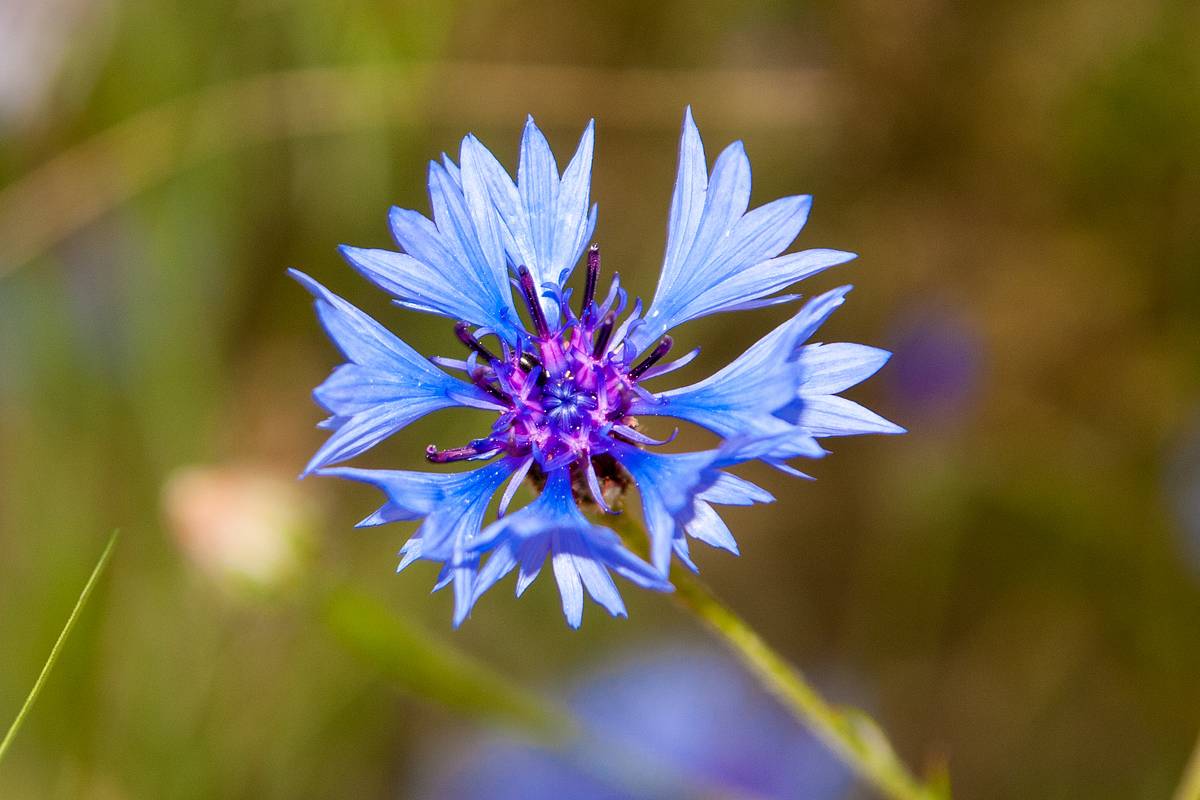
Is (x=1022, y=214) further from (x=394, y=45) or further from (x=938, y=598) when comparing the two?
(x=394, y=45)

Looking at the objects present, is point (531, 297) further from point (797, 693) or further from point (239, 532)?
point (239, 532)

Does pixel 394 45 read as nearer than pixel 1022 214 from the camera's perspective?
Yes

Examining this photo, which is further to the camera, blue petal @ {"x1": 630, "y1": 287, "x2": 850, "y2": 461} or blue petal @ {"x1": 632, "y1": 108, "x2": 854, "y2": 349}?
blue petal @ {"x1": 632, "y1": 108, "x2": 854, "y2": 349}

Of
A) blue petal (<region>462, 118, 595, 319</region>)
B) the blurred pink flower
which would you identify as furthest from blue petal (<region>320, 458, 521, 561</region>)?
the blurred pink flower

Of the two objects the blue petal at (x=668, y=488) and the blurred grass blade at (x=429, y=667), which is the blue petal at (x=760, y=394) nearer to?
the blue petal at (x=668, y=488)

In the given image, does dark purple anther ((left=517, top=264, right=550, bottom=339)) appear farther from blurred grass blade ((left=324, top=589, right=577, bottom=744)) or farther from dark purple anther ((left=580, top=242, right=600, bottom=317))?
blurred grass blade ((left=324, top=589, right=577, bottom=744))

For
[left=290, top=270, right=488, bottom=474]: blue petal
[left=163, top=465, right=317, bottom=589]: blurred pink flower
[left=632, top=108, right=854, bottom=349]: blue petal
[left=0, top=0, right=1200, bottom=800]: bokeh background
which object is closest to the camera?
[left=290, top=270, right=488, bottom=474]: blue petal

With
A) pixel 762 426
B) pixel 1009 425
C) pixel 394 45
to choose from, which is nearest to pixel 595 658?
pixel 1009 425
